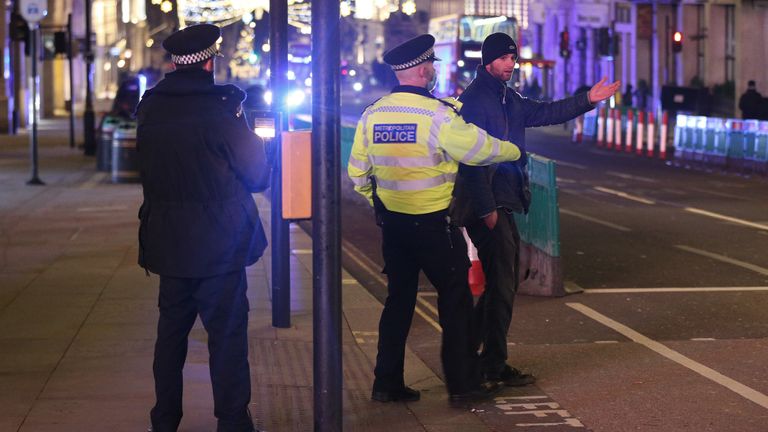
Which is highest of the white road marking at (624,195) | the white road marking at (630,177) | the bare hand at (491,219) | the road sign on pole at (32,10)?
the road sign on pole at (32,10)

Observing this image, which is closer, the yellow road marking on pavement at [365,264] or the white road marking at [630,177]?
the yellow road marking on pavement at [365,264]

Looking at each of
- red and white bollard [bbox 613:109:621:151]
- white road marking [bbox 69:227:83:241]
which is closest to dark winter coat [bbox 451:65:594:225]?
white road marking [bbox 69:227:83:241]

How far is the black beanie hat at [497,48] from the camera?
26.7 feet

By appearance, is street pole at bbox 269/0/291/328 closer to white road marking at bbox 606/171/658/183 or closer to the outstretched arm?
the outstretched arm

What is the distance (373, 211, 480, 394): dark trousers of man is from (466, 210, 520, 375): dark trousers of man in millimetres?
317

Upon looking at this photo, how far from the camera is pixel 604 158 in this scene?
3325 centimetres

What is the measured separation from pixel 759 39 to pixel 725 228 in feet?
102

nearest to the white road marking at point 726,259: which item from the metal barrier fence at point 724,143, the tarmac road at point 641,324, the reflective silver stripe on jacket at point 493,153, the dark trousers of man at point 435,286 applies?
the tarmac road at point 641,324

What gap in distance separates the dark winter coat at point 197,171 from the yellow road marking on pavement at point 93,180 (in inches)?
668

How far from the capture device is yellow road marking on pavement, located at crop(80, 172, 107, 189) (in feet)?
76.5

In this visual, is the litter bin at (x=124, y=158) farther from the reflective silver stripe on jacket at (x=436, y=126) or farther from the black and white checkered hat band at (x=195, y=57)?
the black and white checkered hat band at (x=195, y=57)

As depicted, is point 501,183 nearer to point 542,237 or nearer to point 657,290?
point 542,237

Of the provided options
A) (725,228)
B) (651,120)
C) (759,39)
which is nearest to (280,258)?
(725,228)

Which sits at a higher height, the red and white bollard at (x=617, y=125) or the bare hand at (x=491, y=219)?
the red and white bollard at (x=617, y=125)
